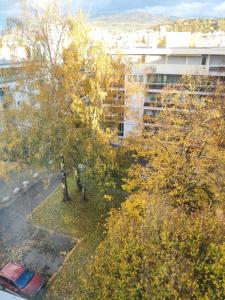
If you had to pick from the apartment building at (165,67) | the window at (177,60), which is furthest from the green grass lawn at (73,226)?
the window at (177,60)

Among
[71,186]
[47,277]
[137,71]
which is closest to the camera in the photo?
[47,277]

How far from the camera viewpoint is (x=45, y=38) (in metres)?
15.1

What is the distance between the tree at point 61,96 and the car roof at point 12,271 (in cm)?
603

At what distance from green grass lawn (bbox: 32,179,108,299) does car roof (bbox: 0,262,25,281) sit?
1781 millimetres

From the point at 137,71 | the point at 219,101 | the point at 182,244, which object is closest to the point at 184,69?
the point at 137,71

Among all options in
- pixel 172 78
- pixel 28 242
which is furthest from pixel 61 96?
pixel 172 78

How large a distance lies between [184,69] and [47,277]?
22.5 metres

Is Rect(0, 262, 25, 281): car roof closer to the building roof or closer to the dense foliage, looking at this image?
the dense foliage

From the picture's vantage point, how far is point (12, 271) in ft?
42.1

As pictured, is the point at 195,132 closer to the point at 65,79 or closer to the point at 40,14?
the point at 65,79

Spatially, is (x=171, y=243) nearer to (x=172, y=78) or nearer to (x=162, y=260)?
(x=162, y=260)

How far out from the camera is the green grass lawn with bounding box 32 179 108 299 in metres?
12.8

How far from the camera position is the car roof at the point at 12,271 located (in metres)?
12.6

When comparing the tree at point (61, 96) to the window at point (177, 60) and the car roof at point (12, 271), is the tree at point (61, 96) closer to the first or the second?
the car roof at point (12, 271)
